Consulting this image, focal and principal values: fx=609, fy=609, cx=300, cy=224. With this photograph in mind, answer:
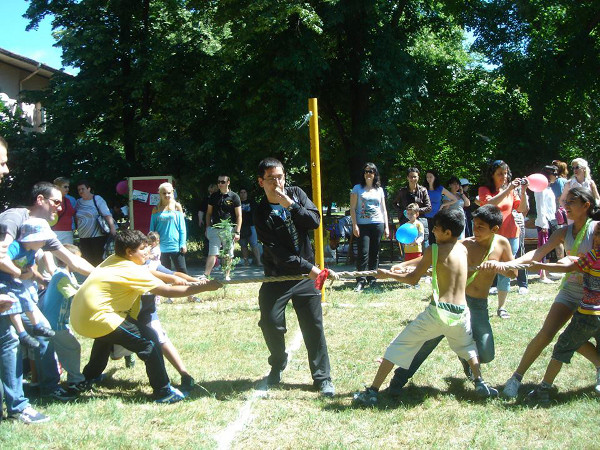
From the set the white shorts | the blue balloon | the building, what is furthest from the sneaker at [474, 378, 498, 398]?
the building

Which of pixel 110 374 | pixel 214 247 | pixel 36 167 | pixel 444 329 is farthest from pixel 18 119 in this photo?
pixel 444 329

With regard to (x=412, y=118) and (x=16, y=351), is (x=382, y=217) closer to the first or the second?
(x=16, y=351)

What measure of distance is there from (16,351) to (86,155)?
1316 centimetres

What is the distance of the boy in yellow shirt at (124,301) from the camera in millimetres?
4750

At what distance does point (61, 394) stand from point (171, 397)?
971mm

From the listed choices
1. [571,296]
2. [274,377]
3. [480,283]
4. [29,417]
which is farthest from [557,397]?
[29,417]

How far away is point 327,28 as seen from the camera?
15180 millimetres

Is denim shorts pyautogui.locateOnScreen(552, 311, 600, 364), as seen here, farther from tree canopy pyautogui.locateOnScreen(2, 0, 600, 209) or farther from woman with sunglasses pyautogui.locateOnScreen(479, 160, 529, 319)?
tree canopy pyautogui.locateOnScreen(2, 0, 600, 209)

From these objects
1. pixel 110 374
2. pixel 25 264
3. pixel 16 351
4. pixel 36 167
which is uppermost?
pixel 36 167

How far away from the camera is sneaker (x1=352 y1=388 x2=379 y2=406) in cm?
475

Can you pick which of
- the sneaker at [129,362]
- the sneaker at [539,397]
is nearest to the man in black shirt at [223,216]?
the sneaker at [129,362]

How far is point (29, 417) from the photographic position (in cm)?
447

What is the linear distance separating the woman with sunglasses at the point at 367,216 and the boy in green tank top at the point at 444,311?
15.5 feet

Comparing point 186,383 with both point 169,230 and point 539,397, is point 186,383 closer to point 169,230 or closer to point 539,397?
point 539,397
